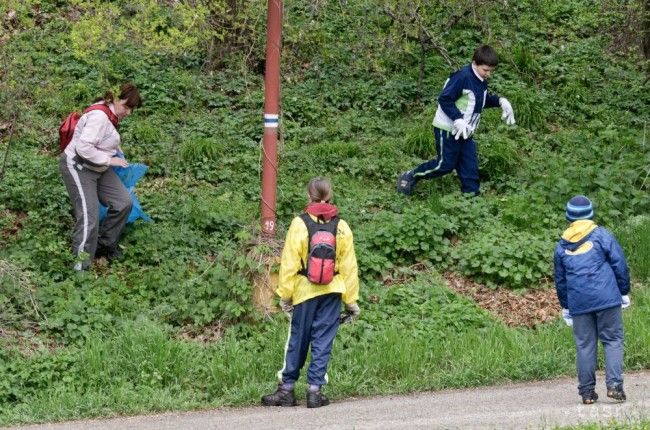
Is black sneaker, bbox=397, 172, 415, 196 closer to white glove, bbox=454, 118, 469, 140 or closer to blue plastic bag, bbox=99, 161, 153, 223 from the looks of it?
white glove, bbox=454, 118, 469, 140

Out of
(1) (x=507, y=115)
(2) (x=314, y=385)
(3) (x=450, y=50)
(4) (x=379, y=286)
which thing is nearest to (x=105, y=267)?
(4) (x=379, y=286)

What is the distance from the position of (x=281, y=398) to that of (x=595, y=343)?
2241 mm

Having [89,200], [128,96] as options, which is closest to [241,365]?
[89,200]

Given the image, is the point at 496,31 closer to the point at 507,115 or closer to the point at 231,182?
the point at 507,115

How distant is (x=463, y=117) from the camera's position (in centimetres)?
1105

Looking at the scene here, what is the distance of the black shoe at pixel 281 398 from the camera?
7.36m

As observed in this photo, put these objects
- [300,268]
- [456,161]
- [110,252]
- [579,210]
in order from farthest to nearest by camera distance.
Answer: [456,161] < [110,252] < [300,268] < [579,210]

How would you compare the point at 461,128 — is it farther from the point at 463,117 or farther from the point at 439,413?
the point at 439,413

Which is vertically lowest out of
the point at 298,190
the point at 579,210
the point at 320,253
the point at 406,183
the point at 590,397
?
the point at 590,397

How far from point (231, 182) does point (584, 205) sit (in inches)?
226

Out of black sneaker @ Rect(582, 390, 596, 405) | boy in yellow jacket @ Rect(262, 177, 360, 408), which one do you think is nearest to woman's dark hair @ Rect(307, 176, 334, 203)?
boy in yellow jacket @ Rect(262, 177, 360, 408)

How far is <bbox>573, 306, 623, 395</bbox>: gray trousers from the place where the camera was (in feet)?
22.5

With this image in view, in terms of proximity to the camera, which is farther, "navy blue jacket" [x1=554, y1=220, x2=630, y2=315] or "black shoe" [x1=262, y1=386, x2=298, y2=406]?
"black shoe" [x1=262, y1=386, x2=298, y2=406]

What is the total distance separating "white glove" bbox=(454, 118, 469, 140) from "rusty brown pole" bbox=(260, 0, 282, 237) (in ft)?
9.12
